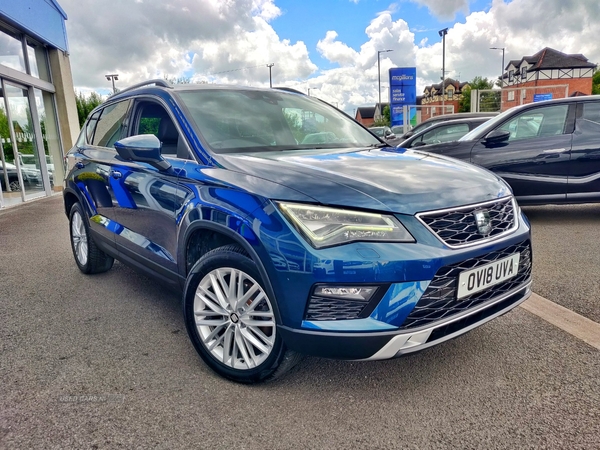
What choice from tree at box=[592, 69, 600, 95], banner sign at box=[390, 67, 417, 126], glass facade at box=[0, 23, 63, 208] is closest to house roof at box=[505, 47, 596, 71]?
tree at box=[592, 69, 600, 95]

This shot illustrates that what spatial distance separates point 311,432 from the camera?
6.39ft

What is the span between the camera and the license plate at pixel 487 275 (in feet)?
6.63

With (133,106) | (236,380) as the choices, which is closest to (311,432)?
(236,380)

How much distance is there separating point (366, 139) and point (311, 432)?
2.24 metres

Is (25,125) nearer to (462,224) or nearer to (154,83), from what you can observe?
(154,83)

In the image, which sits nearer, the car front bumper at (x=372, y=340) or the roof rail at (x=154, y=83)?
the car front bumper at (x=372, y=340)

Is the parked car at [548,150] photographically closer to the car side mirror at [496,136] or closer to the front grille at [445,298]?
the car side mirror at [496,136]

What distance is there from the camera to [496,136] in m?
5.77

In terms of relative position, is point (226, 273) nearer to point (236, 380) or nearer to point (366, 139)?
point (236, 380)

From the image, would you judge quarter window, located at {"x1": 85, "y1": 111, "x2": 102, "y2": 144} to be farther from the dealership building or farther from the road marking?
the dealership building

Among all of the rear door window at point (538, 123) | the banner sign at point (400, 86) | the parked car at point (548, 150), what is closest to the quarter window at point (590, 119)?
the parked car at point (548, 150)

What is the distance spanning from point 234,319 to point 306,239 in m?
0.66

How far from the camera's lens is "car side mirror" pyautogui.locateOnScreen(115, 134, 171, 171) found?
105 inches

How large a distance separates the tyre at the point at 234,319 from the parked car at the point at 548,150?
15.1ft
